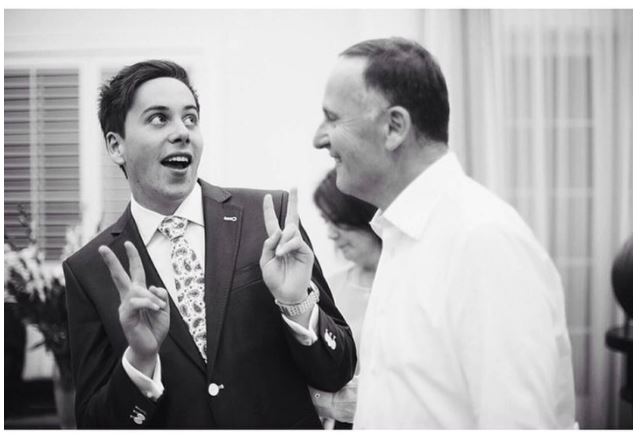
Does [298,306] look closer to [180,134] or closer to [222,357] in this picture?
[222,357]

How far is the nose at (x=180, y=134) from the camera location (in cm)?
181

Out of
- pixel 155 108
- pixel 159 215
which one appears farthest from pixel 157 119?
pixel 159 215

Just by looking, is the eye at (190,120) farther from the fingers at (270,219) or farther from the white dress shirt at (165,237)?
the fingers at (270,219)

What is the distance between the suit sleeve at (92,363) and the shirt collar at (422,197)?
0.81 m

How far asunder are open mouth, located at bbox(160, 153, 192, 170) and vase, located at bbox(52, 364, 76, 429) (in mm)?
919

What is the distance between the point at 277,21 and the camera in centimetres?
219

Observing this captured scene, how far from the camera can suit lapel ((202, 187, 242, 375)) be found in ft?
5.62

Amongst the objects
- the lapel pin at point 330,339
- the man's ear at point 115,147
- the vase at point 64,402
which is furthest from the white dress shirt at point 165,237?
the vase at point 64,402

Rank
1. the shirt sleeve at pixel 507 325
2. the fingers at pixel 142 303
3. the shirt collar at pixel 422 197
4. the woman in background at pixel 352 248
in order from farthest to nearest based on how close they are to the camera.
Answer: the woman in background at pixel 352 248 → the fingers at pixel 142 303 → the shirt collar at pixel 422 197 → the shirt sleeve at pixel 507 325

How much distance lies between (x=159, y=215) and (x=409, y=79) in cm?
80

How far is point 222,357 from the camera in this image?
1714 mm

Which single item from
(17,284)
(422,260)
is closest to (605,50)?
(422,260)

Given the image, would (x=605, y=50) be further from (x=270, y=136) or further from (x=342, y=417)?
(x=342, y=417)
